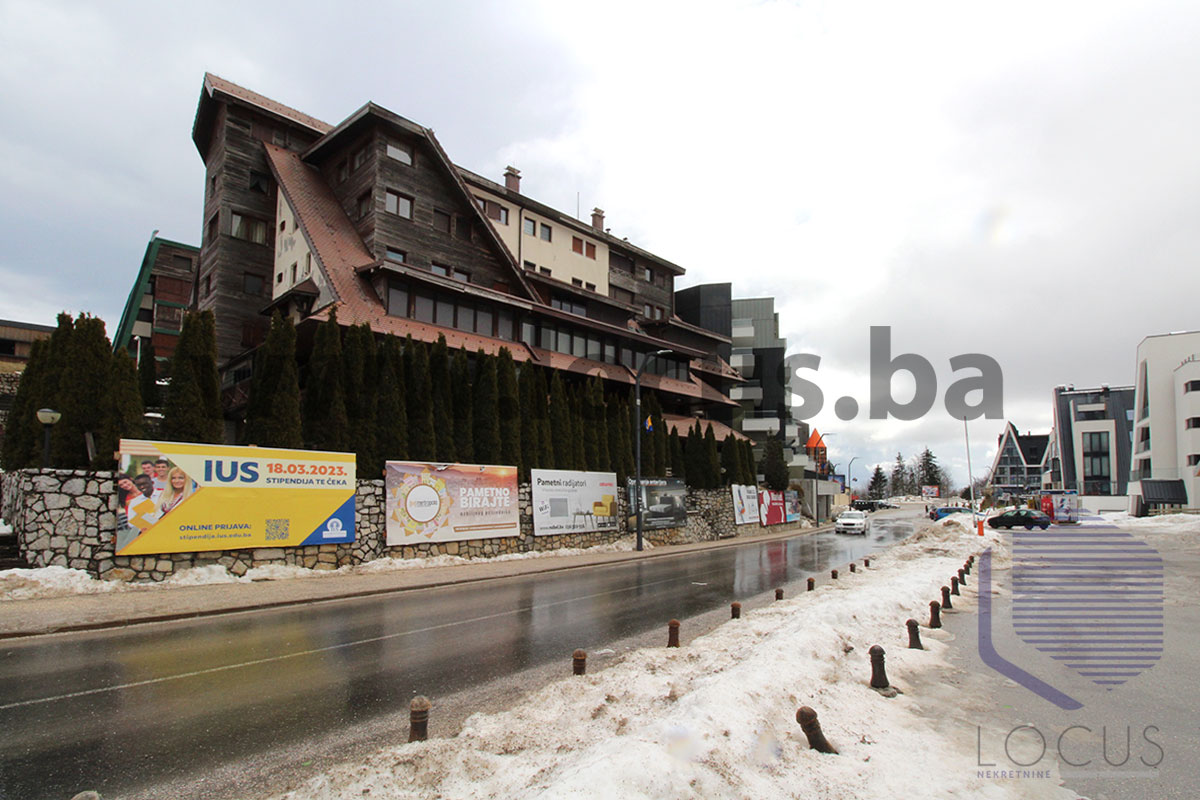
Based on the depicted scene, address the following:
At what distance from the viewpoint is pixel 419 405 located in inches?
869

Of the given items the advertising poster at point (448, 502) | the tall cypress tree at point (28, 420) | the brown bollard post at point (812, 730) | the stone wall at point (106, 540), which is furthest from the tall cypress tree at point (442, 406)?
the brown bollard post at point (812, 730)

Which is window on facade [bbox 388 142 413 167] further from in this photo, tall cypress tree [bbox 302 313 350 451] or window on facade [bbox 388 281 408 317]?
tall cypress tree [bbox 302 313 350 451]

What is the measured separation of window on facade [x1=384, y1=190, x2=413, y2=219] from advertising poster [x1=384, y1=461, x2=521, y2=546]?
13793 millimetres

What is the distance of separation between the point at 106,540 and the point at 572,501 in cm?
1641

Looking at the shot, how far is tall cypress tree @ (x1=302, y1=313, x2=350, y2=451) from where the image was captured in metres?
19.5

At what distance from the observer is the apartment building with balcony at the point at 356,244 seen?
88.7 feet

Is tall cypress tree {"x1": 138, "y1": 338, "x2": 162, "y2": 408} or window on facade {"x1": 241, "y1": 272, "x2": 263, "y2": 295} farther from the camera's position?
window on facade {"x1": 241, "y1": 272, "x2": 263, "y2": 295}

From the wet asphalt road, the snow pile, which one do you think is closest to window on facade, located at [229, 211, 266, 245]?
the wet asphalt road

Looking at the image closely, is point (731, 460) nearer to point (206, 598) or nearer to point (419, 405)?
point (419, 405)

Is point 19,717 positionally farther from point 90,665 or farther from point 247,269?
point 247,269

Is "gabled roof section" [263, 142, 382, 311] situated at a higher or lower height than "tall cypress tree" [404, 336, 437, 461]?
higher

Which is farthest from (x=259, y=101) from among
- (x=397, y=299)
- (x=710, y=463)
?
(x=710, y=463)

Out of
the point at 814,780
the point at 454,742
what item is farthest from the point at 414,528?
the point at 814,780

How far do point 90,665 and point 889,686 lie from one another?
1008 cm
